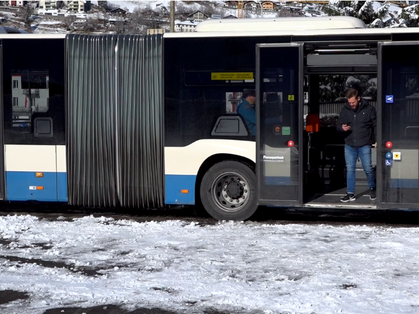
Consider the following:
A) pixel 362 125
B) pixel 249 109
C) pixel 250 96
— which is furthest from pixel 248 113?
pixel 362 125

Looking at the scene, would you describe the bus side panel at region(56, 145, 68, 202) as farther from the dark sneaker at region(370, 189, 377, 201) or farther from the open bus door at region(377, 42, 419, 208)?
the open bus door at region(377, 42, 419, 208)

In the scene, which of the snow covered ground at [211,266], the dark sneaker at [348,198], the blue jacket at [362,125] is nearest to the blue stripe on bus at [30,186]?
the snow covered ground at [211,266]

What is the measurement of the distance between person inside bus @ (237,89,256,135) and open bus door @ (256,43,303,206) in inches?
3.5

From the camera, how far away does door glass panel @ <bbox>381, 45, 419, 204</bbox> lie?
422 inches

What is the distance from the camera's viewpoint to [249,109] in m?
11.3

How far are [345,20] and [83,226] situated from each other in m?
4.96

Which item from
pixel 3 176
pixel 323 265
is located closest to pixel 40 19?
pixel 3 176

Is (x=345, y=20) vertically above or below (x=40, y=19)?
below

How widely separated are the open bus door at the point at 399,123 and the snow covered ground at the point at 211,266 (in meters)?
0.60

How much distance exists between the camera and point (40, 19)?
58.3 metres

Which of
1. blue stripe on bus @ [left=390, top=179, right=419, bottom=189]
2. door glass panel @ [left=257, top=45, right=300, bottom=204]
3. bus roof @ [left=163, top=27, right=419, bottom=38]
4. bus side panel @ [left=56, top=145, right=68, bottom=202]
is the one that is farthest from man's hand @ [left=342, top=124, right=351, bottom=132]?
bus side panel @ [left=56, top=145, right=68, bottom=202]

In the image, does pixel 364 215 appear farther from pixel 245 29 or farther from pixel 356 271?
pixel 356 271

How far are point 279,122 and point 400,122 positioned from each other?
1747 mm

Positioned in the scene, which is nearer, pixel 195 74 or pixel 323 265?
pixel 323 265
